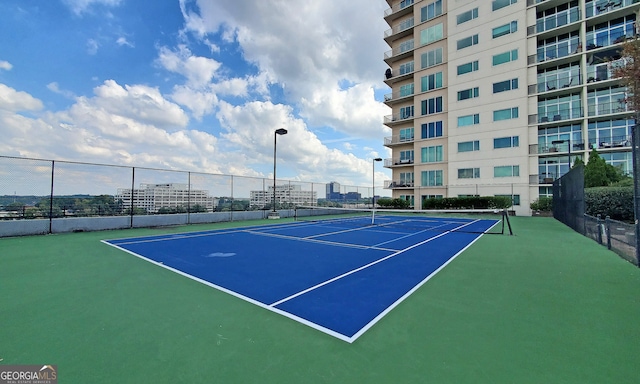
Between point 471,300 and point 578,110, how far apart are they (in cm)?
3496

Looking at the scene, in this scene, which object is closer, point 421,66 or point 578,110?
point 578,110

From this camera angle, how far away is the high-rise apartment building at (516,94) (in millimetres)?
26891

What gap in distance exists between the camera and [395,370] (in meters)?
2.45

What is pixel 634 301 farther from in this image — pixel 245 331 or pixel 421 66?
pixel 421 66

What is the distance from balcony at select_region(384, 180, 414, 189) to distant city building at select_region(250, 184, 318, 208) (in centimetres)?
1758

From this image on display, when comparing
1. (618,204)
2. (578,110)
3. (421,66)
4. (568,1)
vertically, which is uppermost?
(568,1)

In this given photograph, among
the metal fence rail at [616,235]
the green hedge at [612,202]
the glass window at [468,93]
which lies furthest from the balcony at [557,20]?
A: the metal fence rail at [616,235]

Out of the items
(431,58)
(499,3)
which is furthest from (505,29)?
(431,58)

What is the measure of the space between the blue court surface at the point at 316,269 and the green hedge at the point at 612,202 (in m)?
11.3

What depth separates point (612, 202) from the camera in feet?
50.0

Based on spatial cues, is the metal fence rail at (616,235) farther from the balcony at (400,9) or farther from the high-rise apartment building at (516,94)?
the balcony at (400,9)

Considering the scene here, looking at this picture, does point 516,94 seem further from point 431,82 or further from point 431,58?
point 431,58

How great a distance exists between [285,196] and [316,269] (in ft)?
53.1

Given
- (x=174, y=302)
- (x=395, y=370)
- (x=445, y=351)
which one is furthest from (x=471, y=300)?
(x=174, y=302)
